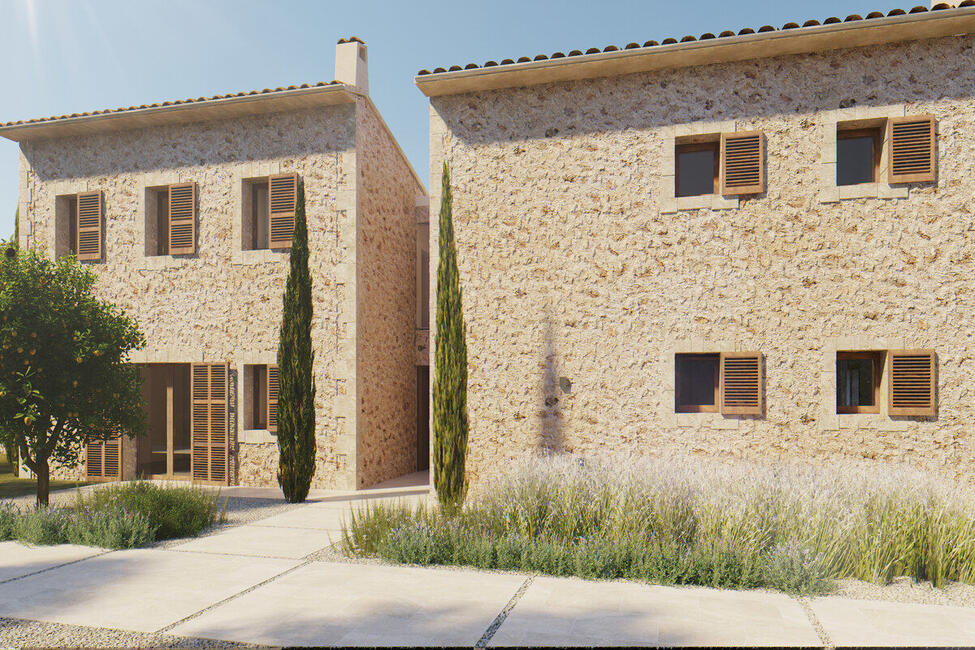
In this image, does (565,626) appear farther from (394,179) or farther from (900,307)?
(394,179)

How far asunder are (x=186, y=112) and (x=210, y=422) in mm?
5808

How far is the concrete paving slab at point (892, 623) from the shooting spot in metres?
4.26

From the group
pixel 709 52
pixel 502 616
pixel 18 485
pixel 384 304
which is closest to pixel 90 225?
pixel 18 485

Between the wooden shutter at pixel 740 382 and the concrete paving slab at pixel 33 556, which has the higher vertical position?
the wooden shutter at pixel 740 382

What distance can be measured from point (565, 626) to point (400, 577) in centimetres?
184

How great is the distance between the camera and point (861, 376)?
31.0ft

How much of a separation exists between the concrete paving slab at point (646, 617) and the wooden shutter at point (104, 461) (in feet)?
33.5

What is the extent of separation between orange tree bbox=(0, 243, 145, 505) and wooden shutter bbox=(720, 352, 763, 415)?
29.0 ft

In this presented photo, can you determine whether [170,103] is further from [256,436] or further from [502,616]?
[502,616]

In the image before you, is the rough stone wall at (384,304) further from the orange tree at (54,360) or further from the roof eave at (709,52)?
the orange tree at (54,360)

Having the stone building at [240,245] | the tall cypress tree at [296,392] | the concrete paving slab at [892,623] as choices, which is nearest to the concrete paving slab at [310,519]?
the tall cypress tree at [296,392]

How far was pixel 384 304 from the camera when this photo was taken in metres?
12.4

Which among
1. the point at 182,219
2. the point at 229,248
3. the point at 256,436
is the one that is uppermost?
the point at 182,219

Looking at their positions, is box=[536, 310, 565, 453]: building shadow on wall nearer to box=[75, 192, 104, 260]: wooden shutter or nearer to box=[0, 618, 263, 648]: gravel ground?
box=[0, 618, 263, 648]: gravel ground
